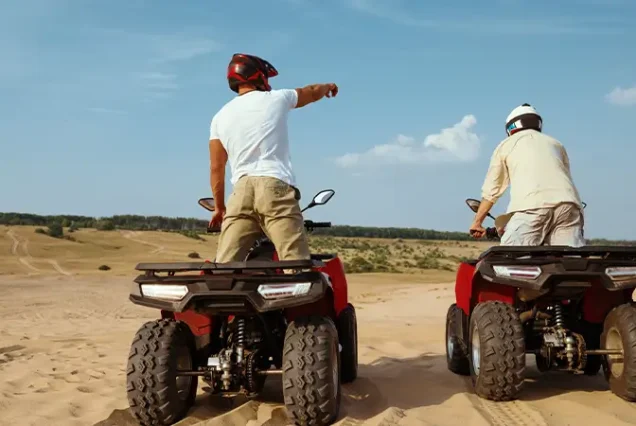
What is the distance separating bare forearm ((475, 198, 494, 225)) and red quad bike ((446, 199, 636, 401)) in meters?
0.73

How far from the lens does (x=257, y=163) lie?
16.4ft

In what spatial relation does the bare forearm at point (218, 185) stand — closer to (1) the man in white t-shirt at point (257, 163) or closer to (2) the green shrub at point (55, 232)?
(1) the man in white t-shirt at point (257, 163)

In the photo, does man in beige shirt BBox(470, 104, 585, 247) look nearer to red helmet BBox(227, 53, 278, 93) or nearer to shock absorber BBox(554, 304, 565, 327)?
shock absorber BBox(554, 304, 565, 327)

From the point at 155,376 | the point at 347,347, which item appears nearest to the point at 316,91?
the point at 347,347

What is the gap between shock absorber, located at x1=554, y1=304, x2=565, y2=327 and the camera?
5.33m

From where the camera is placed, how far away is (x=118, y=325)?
42.0 ft

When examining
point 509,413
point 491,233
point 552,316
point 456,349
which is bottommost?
point 509,413

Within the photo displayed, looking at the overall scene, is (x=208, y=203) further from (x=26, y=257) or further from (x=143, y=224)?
(x=143, y=224)

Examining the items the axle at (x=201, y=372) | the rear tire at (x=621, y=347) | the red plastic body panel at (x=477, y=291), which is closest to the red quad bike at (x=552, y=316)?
the rear tire at (x=621, y=347)

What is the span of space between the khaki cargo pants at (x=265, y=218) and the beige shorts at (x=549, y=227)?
1.82 meters

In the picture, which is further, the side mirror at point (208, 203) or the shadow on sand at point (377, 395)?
the side mirror at point (208, 203)

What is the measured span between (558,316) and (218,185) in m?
2.68

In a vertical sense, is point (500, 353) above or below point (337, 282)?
below

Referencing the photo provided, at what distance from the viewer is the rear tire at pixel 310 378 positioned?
14.3 feet
